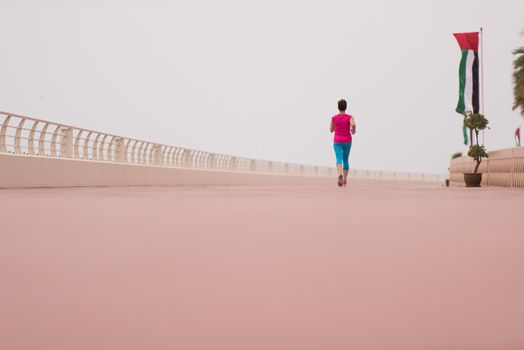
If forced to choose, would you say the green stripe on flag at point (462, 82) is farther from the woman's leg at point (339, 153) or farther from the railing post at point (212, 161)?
the railing post at point (212, 161)

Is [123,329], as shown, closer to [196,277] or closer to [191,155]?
[196,277]

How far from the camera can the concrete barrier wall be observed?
15.0 m

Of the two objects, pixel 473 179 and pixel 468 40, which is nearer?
pixel 473 179

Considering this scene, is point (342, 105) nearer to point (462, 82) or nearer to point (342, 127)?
point (342, 127)

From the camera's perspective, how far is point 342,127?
15906 millimetres

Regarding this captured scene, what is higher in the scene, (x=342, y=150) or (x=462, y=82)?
(x=462, y=82)

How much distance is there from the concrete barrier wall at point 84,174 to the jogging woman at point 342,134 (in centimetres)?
576

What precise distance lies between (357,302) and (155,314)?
643mm

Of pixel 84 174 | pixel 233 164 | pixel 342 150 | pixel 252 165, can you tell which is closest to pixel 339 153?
pixel 342 150

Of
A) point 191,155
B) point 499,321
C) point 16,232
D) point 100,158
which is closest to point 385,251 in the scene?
point 499,321

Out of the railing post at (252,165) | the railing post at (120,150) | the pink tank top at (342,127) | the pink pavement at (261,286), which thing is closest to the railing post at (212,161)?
the railing post at (252,165)

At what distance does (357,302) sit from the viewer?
2473mm

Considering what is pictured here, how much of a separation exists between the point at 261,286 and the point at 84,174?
15519mm

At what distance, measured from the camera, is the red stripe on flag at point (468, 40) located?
887 inches
